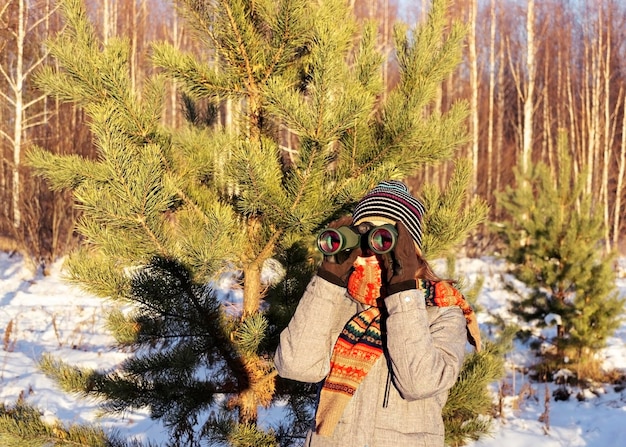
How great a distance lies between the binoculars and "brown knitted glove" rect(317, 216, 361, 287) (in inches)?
2.3

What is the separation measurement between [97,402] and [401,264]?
2.94 m

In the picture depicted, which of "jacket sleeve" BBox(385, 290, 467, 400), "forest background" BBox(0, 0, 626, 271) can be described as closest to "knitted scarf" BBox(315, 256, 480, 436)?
"jacket sleeve" BBox(385, 290, 467, 400)

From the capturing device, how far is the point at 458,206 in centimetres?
303

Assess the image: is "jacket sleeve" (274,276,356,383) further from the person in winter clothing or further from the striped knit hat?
the striped knit hat

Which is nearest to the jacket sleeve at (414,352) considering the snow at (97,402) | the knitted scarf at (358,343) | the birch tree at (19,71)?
the knitted scarf at (358,343)

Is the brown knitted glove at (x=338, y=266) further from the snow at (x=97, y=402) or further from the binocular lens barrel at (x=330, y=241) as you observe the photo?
the snow at (x=97, y=402)

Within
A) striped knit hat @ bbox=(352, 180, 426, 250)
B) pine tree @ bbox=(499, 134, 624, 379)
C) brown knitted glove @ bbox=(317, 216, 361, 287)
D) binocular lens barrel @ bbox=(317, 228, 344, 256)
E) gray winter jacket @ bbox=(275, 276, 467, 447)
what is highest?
striped knit hat @ bbox=(352, 180, 426, 250)

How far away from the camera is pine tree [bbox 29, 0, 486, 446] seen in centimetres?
247

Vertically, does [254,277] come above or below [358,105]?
below

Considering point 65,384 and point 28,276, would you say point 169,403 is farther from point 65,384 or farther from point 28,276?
point 28,276

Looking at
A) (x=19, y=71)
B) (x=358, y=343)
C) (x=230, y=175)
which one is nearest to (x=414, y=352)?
(x=358, y=343)

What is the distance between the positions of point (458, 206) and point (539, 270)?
6.44 meters

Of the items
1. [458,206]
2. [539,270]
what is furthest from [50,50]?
[539,270]

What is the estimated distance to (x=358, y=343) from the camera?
1935mm
